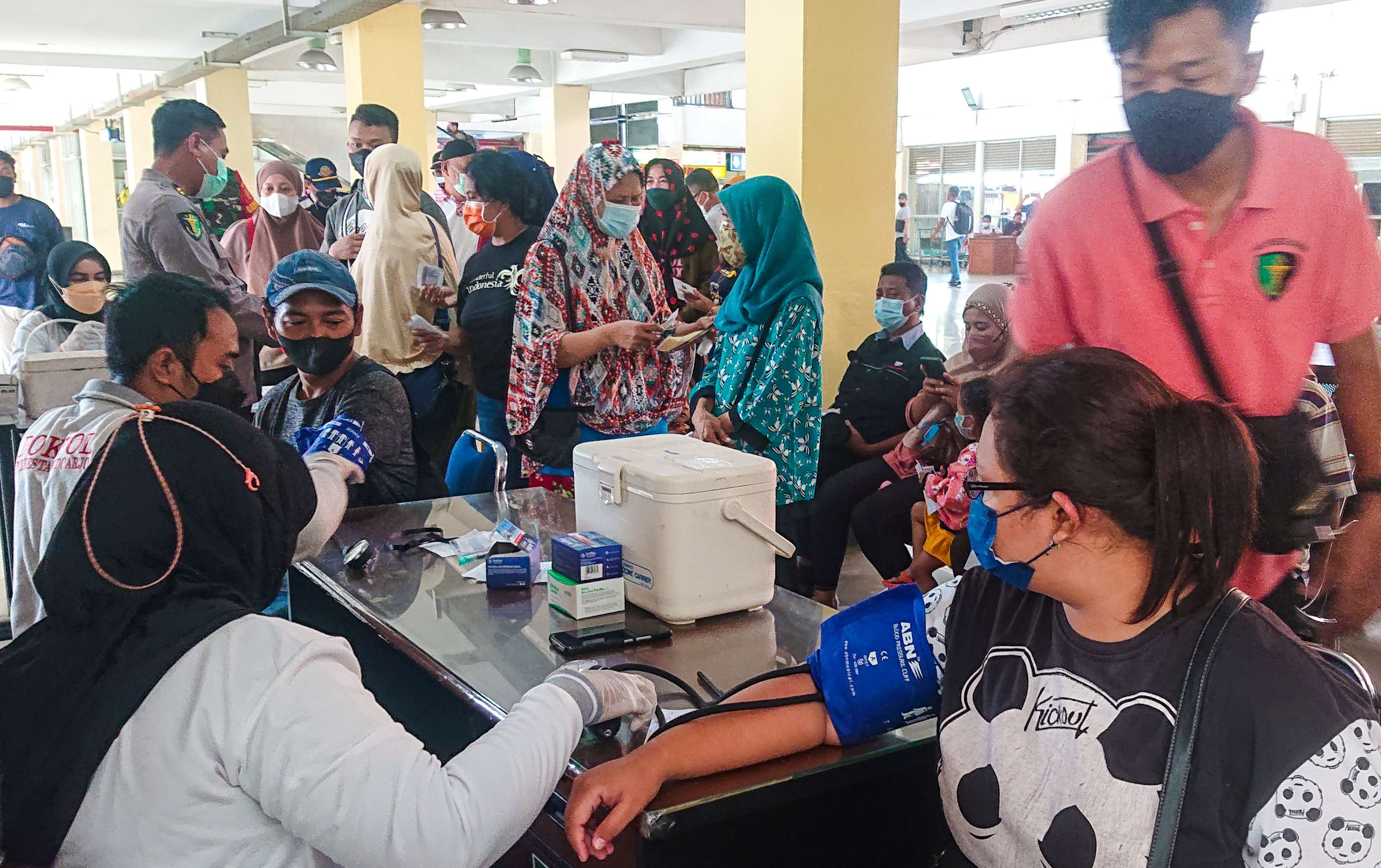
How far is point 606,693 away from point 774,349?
167 cm

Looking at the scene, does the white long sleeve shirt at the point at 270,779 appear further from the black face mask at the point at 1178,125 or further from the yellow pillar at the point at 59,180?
the yellow pillar at the point at 59,180

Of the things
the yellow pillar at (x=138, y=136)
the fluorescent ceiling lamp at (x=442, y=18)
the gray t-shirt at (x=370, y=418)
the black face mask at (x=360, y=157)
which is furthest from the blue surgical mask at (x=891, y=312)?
the yellow pillar at (x=138, y=136)

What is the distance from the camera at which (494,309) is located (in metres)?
3.04

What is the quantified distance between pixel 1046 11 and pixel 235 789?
4962 mm

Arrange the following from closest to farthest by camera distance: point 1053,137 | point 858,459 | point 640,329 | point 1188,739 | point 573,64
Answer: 1. point 1188,739
2. point 1053,137
3. point 640,329
4. point 858,459
5. point 573,64

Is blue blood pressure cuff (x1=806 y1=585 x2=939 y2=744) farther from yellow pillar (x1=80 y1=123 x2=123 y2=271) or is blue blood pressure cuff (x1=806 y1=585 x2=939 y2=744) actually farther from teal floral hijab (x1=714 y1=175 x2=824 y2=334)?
yellow pillar (x1=80 y1=123 x2=123 y2=271)

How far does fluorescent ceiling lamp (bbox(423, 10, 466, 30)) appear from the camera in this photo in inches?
301

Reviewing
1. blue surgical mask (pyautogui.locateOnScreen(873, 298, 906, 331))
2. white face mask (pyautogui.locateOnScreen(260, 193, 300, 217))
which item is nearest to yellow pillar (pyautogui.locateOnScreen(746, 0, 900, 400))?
blue surgical mask (pyautogui.locateOnScreen(873, 298, 906, 331))

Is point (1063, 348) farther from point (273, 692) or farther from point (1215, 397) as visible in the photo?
point (273, 692)

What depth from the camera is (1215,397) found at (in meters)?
1.15

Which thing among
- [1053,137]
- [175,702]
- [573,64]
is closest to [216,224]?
[1053,137]

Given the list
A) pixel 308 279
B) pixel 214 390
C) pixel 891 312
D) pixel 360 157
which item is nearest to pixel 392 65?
pixel 360 157

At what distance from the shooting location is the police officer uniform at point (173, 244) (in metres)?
3.36

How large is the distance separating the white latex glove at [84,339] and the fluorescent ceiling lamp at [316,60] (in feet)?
19.0
